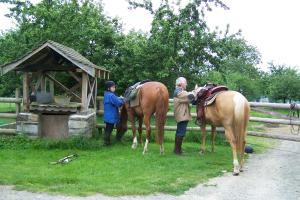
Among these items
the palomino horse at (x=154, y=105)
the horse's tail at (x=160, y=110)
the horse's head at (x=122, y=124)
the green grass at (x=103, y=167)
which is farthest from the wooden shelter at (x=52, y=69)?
the horse's tail at (x=160, y=110)

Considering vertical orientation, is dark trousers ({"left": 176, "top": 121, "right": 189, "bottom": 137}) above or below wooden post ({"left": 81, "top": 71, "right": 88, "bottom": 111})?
below

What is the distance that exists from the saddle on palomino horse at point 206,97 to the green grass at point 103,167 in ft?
3.28

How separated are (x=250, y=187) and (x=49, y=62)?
7.47 m

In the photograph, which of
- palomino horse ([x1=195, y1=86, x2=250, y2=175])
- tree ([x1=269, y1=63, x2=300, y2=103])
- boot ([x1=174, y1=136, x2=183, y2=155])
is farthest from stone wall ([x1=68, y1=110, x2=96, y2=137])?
tree ([x1=269, y1=63, x2=300, y2=103])

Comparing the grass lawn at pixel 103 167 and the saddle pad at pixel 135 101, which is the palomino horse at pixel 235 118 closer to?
the grass lawn at pixel 103 167

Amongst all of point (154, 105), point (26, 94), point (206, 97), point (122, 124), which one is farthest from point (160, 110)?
point (26, 94)

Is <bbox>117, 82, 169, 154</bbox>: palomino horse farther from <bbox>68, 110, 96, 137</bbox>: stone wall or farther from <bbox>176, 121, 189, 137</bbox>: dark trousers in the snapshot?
<bbox>68, 110, 96, 137</bbox>: stone wall

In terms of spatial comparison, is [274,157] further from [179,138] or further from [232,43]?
[232,43]

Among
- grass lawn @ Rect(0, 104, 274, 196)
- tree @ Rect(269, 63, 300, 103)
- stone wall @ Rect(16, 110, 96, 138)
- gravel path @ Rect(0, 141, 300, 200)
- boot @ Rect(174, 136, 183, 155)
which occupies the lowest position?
gravel path @ Rect(0, 141, 300, 200)

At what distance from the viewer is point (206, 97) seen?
32.5 feet

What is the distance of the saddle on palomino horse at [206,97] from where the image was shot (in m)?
9.58

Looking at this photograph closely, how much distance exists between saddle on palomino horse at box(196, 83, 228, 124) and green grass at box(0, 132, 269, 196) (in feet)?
3.28

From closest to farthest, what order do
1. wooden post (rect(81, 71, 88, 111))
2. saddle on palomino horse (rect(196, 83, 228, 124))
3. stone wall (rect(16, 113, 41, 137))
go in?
saddle on palomino horse (rect(196, 83, 228, 124)), stone wall (rect(16, 113, 41, 137)), wooden post (rect(81, 71, 88, 111))

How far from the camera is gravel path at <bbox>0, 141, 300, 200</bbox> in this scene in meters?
6.31
